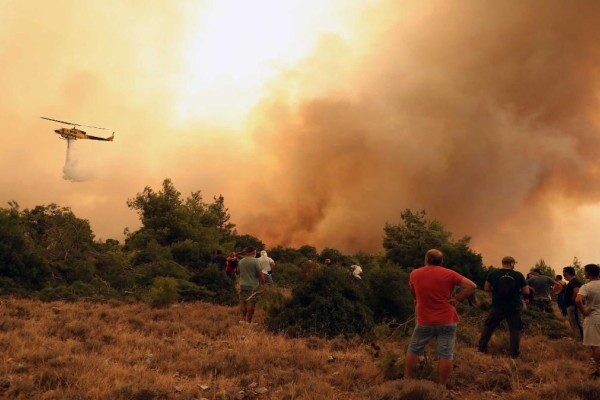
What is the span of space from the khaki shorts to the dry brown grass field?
58 centimetres

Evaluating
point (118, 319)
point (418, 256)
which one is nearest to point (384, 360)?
point (118, 319)

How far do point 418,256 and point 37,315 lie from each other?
2847cm

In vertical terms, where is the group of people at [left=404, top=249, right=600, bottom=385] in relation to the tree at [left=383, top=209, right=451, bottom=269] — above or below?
below

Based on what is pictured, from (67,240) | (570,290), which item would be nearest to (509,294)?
(570,290)

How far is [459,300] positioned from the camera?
6.20 meters

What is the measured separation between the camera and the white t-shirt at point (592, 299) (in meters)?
7.60

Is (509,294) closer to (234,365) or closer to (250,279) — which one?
(234,365)

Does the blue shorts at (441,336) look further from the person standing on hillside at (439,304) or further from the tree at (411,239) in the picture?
the tree at (411,239)

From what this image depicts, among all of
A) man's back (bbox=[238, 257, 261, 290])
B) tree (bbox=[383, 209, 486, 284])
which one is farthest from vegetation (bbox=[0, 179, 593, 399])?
tree (bbox=[383, 209, 486, 284])

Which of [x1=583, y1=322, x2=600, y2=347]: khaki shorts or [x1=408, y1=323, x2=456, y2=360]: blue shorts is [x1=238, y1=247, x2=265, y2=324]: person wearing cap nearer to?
[x1=408, y1=323, x2=456, y2=360]: blue shorts

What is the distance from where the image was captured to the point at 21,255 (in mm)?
18062

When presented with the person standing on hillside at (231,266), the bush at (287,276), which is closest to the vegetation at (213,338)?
the person standing on hillside at (231,266)

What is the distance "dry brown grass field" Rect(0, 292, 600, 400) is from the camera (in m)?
6.08

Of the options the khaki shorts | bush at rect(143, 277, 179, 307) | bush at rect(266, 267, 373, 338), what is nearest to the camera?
the khaki shorts
